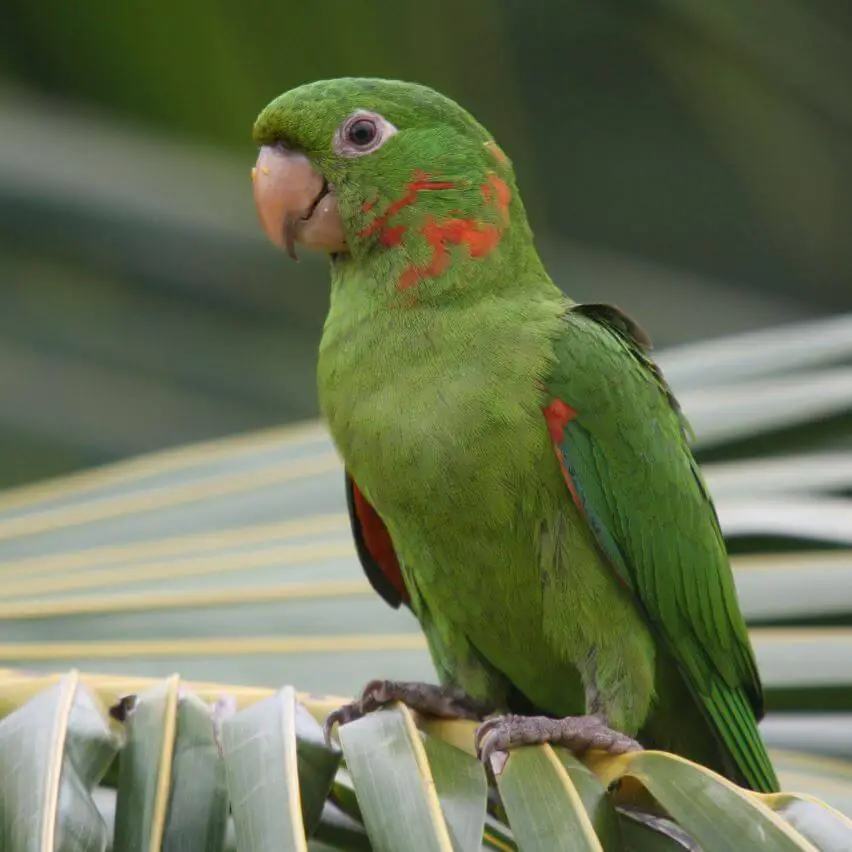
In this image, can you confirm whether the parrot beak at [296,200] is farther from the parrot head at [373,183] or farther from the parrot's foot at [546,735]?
the parrot's foot at [546,735]

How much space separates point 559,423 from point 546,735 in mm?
487

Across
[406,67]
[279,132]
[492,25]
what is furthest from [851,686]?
[492,25]

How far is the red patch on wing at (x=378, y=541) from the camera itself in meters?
2.04

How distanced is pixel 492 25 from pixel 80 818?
125 inches

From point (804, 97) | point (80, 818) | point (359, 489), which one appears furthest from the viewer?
point (804, 97)

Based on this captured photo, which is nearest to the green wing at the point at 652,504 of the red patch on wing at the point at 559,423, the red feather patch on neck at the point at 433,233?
the red patch on wing at the point at 559,423

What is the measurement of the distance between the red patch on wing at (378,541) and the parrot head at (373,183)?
14.4 inches

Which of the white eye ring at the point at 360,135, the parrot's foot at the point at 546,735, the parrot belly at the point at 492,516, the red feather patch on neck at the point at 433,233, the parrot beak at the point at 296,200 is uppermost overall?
the white eye ring at the point at 360,135

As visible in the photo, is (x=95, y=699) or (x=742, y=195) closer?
(x=95, y=699)

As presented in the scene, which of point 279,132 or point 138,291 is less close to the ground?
point 138,291

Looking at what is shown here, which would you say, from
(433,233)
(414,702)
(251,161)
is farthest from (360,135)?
(251,161)

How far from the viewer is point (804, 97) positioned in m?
4.17

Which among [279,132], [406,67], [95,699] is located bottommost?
[95,699]

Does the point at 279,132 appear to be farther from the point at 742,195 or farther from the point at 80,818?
the point at 742,195
